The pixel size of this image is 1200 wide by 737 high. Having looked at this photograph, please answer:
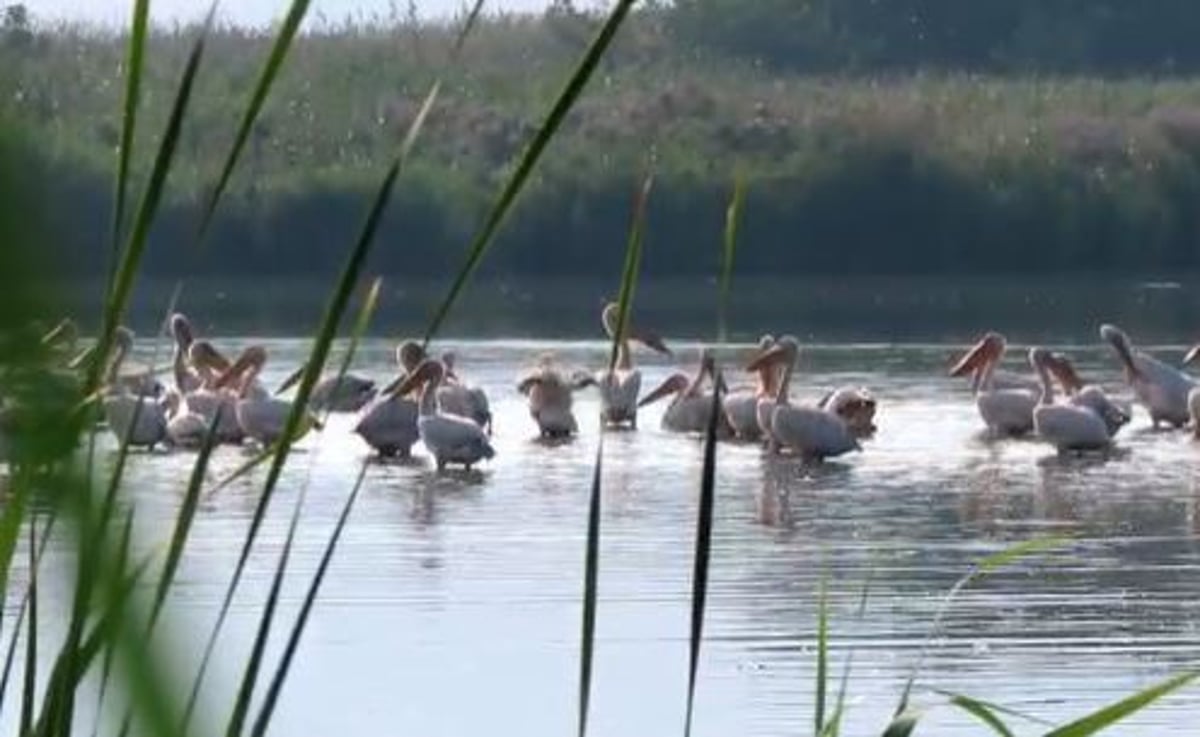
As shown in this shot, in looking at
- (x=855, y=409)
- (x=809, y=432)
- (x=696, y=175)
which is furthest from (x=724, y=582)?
(x=696, y=175)

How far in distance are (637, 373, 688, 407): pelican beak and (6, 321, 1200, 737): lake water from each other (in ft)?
2.88

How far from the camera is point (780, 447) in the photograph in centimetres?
1323

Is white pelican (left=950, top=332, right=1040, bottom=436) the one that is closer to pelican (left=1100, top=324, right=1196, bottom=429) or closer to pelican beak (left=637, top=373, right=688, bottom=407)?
pelican (left=1100, top=324, right=1196, bottom=429)

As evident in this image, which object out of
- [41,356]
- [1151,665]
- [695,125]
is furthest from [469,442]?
[695,125]

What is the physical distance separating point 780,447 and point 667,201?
45.6 ft

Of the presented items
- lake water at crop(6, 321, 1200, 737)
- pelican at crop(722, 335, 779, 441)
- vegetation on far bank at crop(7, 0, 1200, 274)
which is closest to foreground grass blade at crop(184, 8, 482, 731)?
lake water at crop(6, 321, 1200, 737)

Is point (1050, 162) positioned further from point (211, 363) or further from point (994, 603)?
point (994, 603)

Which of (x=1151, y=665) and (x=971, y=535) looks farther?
(x=971, y=535)

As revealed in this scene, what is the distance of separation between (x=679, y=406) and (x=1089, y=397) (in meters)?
1.97

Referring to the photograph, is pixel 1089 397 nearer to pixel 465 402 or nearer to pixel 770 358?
pixel 770 358

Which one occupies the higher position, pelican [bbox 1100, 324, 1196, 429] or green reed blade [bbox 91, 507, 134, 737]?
green reed blade [bbox 91, 507, 134, 737]

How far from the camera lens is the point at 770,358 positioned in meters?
14.4

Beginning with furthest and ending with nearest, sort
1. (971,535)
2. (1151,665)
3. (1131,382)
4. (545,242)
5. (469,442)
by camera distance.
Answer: (545,242) < (1131,382) < (469,442) < (971,535) < (1151,665)

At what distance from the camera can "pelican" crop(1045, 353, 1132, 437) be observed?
13.2 metres
